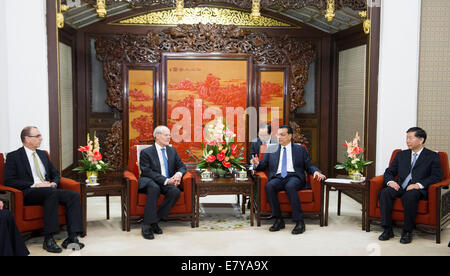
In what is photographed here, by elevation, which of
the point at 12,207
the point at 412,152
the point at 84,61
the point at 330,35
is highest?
the point at 330,35

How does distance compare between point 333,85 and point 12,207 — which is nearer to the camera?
point 12,207

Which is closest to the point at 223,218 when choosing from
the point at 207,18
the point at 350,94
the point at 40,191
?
the point at 40,191

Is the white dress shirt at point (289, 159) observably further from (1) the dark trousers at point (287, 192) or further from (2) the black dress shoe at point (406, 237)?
(2) the black dress shoe at point (406, 237)

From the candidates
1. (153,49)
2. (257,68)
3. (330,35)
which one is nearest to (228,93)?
(257,68)

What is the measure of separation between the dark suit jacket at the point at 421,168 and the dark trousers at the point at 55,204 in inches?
117

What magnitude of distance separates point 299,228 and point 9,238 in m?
2.63

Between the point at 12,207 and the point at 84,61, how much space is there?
3343 millimetres

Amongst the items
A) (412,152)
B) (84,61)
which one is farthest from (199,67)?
(412,152)

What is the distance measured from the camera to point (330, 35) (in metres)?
7.12

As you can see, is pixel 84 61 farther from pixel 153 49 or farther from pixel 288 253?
pixel 288 253

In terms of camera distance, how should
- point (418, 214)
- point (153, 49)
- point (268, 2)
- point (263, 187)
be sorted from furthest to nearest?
1. point (153, 49)
2. point (268, 2)
3. point (263, 187)
4. point (418, 214)

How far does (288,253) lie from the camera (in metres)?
3.99

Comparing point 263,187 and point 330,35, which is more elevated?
point 330,35

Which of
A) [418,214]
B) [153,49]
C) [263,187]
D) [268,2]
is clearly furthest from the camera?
[153,49]
